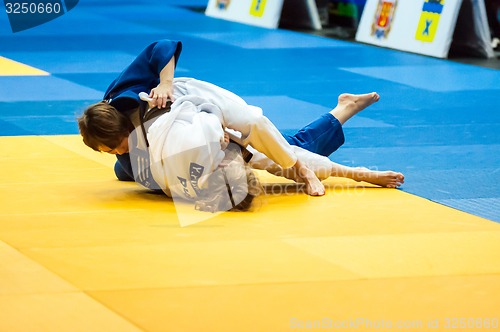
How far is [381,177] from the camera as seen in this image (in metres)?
5.73

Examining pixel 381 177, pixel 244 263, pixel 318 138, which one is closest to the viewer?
pixel 244 263

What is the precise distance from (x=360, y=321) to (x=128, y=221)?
1735mm

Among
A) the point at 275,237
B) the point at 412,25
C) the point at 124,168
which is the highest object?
the point at 275,237

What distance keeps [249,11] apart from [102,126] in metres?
10.6

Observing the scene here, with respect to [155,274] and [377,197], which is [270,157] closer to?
[377,197]

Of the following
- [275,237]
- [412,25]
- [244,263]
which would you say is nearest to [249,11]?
[412,25]

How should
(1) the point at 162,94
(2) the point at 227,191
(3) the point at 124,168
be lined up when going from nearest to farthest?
1. (2) the point at 227,191
2. (1) the point at 162,94
3. (3) the point at 124,168

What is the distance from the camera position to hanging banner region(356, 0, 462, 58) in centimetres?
1179

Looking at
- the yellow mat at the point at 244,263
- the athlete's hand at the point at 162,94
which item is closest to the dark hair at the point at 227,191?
the yellow mat at the point at 244,263

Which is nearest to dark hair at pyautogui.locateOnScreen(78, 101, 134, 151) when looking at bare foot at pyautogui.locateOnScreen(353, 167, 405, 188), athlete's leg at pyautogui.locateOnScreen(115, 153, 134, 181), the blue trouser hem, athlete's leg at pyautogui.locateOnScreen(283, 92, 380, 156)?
athlete's leg at pyautogui.locateOnScreen(115, 153, 134, 181)

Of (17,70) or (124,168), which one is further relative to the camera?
(17,70)

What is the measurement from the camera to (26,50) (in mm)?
12242

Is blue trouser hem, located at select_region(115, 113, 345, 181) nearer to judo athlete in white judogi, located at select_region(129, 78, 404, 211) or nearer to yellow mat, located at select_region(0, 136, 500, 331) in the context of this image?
yellow mat, located at select_region(0, 136, 500, 331)

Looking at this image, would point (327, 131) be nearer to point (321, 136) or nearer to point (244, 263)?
point (321, 136)
